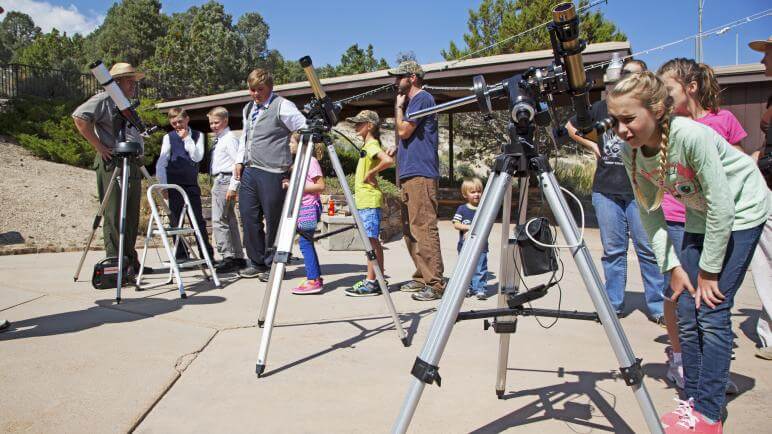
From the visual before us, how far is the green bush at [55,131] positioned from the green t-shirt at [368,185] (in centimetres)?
920

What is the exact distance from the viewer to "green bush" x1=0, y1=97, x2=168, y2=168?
46.2 ft

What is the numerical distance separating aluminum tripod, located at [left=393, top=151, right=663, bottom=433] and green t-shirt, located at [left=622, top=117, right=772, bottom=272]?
57 cm

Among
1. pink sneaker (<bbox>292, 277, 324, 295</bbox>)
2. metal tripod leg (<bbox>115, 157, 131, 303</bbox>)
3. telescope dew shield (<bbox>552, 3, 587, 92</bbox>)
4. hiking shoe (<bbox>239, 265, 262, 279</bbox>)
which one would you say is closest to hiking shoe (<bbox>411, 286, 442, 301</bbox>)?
pink sneaker (<bbox>292, 277, 324, 295</bbox>)

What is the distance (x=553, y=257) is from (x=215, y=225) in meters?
4.95

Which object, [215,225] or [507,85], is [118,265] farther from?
[507,85]

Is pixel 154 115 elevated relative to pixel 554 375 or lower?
elevated

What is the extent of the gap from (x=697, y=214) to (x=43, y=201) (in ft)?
37.5

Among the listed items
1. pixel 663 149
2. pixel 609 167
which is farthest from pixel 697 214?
pixel 609 167

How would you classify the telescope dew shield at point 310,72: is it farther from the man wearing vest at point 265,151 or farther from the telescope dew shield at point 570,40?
the man wearing vest at point 265,151

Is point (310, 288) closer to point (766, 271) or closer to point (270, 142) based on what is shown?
point (270, 142)

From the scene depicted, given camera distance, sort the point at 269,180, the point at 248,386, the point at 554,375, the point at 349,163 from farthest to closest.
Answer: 1. the point at 349,163
2. the point at 269,180
3. the point at 554,375
4. the point at 248,386

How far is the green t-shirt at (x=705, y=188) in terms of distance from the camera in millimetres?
2277

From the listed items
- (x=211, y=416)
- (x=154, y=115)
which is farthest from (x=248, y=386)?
(x=154, y=115)

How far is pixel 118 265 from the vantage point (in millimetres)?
4996
